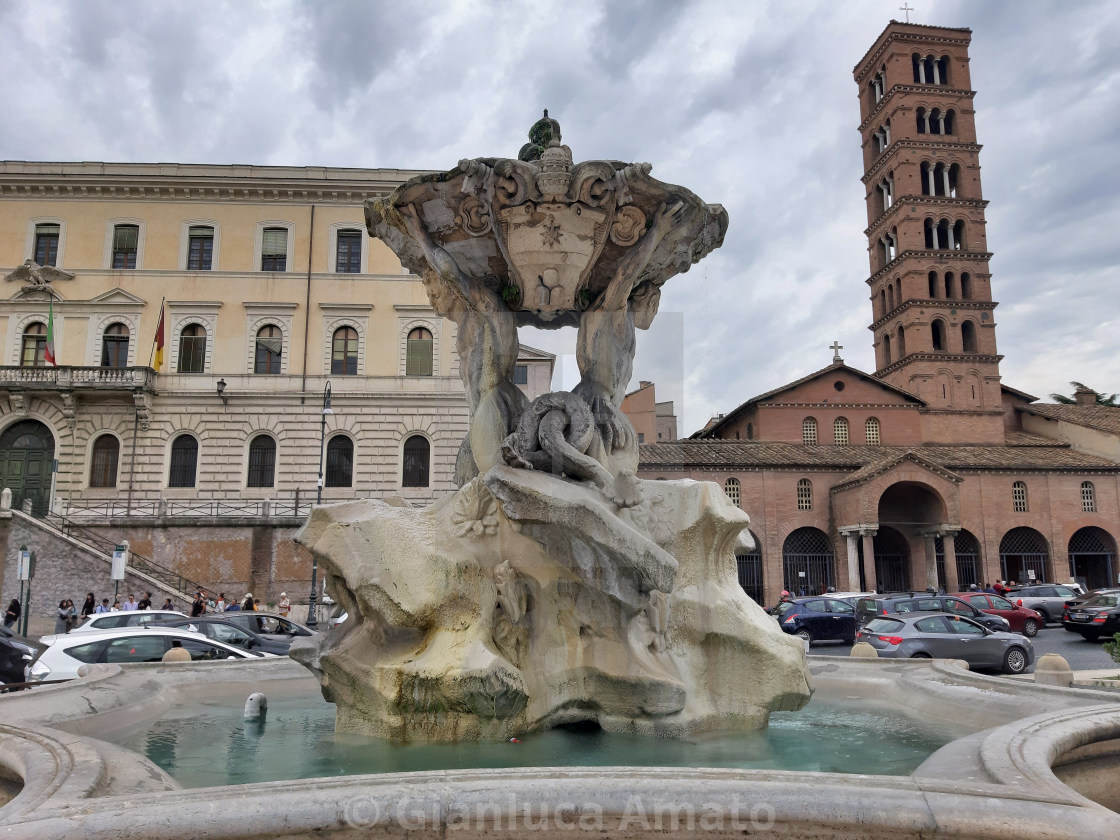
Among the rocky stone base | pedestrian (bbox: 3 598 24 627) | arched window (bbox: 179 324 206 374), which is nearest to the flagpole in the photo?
arched window (bbox: 179 324 206 374)

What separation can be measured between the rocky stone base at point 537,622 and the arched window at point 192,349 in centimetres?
3212

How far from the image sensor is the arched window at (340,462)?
109ft

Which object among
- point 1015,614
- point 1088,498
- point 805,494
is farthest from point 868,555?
point 1015,614

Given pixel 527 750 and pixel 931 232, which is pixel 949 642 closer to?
pixel 527 750

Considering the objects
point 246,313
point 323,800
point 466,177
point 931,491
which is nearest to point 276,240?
point 246,313

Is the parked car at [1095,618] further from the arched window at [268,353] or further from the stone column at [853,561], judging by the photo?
the arched window at [268,353]

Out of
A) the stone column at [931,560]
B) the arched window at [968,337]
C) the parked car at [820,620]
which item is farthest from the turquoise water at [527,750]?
the arched window at [968,337]

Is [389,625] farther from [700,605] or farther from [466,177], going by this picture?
[466,177]

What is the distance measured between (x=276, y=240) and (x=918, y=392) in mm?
35616

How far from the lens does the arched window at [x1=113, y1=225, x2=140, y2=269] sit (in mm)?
35562

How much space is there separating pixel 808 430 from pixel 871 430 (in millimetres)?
3795

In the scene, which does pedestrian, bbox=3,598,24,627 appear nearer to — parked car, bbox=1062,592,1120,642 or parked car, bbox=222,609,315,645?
parked car, bbox=222,609,315,645

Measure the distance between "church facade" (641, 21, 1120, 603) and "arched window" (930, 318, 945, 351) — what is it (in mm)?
123

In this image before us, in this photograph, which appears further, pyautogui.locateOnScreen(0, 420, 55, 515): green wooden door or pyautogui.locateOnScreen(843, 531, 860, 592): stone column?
pyautogui.locateOnScreen(843, 531, 860, 592): stone column
